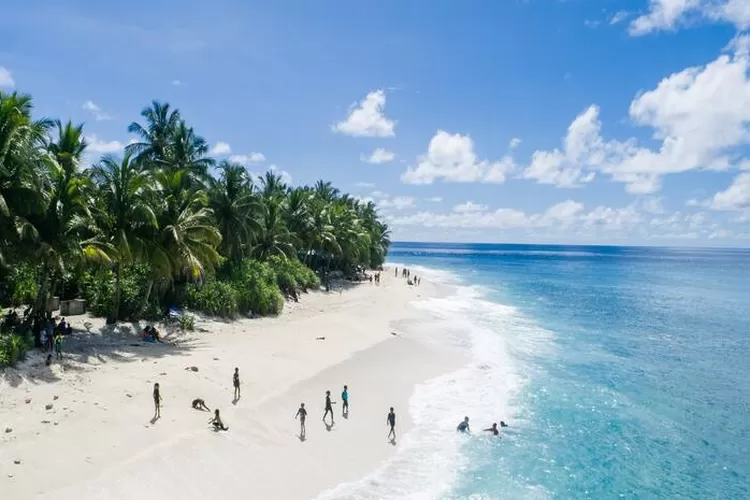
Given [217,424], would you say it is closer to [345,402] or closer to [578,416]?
[345,402]

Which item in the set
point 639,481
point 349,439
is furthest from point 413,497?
point 639,481

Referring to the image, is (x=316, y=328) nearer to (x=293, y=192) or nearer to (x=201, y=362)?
(x=201, y=362)

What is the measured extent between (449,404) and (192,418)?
1075cm

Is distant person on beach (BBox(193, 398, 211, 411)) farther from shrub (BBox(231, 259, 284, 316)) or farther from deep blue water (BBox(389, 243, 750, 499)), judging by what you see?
shrub (BBox(231, 259, 284, 316))

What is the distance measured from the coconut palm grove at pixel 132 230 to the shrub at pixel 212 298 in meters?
0.06

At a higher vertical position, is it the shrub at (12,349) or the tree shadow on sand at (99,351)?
the shrub at (12,349)

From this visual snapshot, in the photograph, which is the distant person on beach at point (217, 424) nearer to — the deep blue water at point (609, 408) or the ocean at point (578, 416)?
the ocean at point (578, 416)

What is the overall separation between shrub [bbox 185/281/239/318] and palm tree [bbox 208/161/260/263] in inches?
181

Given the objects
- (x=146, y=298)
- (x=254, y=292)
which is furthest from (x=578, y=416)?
(x=146, y=298)

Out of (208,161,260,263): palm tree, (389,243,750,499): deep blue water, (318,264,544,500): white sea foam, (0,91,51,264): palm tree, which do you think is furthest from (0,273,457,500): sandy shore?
(208,161,260,263): palm tree

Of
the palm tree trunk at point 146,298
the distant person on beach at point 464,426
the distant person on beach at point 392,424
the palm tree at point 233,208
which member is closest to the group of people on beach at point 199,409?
the distant person on beach at point 392,424

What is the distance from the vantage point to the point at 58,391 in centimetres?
1609

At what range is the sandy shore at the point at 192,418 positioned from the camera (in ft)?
41.0

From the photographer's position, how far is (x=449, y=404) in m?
21.7
